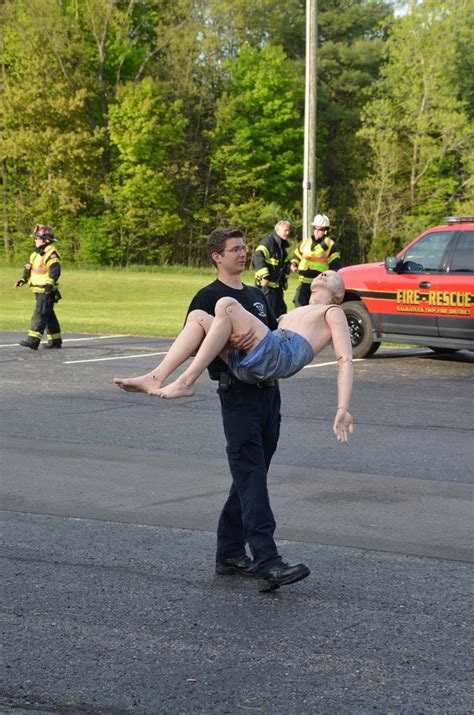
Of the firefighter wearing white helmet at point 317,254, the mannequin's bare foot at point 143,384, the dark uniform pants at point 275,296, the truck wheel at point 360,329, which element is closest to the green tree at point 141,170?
the dark uniform pants at point 275,296

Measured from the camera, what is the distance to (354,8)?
64.0 m

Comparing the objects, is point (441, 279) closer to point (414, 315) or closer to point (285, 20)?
point (414, 315)

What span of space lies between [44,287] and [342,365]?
12.4 m

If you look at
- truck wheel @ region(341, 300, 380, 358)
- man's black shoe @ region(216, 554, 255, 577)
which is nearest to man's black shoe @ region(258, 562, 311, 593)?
man's black shoe @ region(216, 554, 255, 577)

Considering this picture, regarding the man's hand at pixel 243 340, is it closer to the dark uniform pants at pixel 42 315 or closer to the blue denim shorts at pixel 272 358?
the blue denim shorts at pixel 272 358

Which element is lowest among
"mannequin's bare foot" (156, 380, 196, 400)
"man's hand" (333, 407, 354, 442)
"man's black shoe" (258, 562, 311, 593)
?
"man's black shoe" (258, 562, 311, 593)

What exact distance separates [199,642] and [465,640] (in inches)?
44.2

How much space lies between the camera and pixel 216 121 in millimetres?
63625

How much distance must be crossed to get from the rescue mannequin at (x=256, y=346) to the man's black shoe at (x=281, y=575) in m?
0.68

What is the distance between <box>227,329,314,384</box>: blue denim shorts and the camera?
17.4 ft

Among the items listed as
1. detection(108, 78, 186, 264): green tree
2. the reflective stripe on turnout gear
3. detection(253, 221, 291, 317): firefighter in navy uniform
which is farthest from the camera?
detection(108, 78, 186, 264): green tree

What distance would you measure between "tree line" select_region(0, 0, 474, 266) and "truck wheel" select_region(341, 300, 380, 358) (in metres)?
38.7

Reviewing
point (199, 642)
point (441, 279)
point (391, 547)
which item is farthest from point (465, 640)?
point (441, 279)

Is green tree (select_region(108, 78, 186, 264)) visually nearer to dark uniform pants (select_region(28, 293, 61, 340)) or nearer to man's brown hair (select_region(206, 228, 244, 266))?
dark uniform pants (select_region(28, 293, 61, 340))
